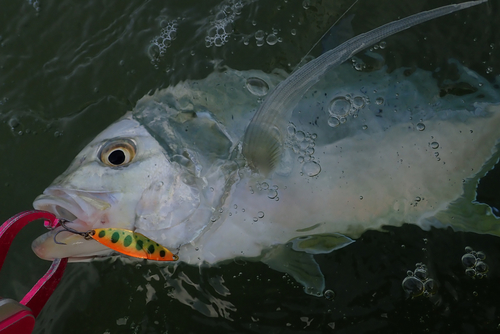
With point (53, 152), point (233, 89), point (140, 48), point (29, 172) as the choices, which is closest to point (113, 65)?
point (140, 48)

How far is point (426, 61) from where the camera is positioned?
236 centimetres

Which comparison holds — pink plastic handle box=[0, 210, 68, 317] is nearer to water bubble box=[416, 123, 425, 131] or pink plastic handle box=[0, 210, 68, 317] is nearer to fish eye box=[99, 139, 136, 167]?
fish eye box=[99, 139, 136, 167]

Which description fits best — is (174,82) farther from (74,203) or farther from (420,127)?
(420,127)

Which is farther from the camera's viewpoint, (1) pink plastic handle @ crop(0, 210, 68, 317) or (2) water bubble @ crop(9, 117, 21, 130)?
(2) water bubble @ crop(9, 117, 21, 130)

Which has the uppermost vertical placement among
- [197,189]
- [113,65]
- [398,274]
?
[113,65]

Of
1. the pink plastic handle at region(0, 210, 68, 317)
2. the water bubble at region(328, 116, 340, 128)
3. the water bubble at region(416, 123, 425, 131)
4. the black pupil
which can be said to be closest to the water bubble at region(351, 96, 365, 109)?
the water bubble at region(328, 116, 340, 128)

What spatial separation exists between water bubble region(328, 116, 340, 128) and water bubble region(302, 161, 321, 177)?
9.0 inches

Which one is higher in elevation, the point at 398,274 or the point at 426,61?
the point at 426,61

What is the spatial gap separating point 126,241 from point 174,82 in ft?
4.31

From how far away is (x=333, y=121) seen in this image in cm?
215

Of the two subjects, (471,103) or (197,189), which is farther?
(471,103)

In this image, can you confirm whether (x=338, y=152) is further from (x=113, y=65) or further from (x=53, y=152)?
(x=53, y=152)

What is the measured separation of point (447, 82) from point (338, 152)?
0.76 meters

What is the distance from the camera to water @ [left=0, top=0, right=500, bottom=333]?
229 cm
